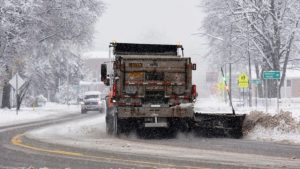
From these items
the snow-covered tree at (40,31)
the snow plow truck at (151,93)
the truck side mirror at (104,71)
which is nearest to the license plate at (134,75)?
the snow plow truck at (151,93)

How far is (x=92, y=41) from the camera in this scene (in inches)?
2041

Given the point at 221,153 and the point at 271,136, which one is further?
the point at 271,136

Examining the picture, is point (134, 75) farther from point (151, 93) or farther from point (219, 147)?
point (219, 147)

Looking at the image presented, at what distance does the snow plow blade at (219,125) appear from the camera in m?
19.7

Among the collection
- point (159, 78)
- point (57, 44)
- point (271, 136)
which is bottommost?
point (271, 136)

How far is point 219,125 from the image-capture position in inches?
784

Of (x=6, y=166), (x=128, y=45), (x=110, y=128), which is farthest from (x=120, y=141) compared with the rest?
(x=6, y=166)

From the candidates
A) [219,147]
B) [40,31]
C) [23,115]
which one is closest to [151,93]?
[219,147]

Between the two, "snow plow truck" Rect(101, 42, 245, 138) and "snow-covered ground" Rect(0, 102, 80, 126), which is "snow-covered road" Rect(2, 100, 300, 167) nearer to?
"snow plow truck" Rect(101, 42, 245, 138)

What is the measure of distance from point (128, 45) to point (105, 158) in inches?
334

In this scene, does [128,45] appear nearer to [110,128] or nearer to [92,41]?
[110,128]

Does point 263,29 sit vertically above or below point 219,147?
above

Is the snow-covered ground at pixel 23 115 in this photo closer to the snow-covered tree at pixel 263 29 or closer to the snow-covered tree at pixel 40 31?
the snow-covered tree at pixel 40 31

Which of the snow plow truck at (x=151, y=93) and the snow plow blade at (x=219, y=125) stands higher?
the snow plow truck at (x=151, y=93)
